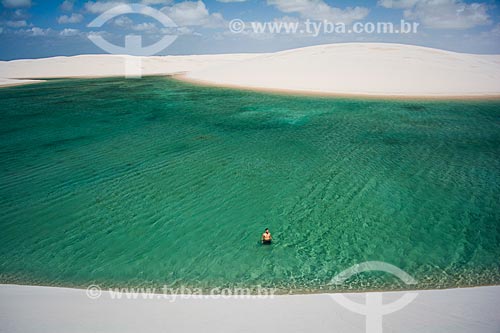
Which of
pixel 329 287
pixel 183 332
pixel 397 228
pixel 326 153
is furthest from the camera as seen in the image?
pixel 326 153

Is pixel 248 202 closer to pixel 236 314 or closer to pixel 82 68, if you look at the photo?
pixel 236 314

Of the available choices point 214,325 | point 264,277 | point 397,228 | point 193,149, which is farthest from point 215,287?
point 193,149

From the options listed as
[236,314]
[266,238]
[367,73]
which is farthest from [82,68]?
[236,314]

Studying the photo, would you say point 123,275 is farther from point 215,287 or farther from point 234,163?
point 234,163

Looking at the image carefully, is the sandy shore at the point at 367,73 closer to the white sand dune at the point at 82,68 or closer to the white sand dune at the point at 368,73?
the white sand dune at the point at 368,73

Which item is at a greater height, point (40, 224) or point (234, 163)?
point (234, 163)

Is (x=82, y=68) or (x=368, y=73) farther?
(x=82, y=68)
